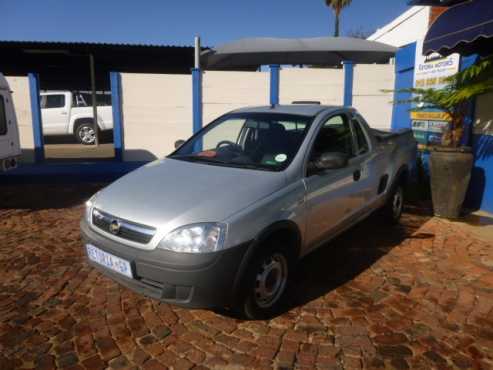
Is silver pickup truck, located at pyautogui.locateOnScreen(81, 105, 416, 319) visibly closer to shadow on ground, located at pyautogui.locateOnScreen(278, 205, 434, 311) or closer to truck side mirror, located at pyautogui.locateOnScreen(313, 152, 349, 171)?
truck side mirror, located at pyautogui.locateOnScreen(313, 152, 349, 171)

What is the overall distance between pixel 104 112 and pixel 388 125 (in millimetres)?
9659

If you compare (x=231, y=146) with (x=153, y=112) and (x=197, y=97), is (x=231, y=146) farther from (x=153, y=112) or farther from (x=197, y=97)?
(x=153, y=112)

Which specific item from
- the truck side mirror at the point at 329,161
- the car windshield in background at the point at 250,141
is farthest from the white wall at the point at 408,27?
the truck side mirror at the point at 329,161

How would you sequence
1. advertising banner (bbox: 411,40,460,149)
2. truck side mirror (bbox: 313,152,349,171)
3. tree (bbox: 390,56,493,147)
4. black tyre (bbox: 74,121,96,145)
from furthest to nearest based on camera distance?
1. black tyre (bbox: 74,121,96,145)
2. advertising banner (bbox: 411,40,460,149)
3. tree (bbox: 390,56,493,147)
4. truck side mirror (bbox: 313,152,349,171)

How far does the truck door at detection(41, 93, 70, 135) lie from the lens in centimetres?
1348

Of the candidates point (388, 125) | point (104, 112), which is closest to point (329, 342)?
point (388, 125)

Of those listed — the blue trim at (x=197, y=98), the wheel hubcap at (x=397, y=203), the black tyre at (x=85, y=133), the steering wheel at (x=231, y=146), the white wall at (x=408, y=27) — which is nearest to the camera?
the steering wheel at (x=231, y=146)

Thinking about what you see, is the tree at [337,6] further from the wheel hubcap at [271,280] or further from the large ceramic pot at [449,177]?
the wheel hubcap at [271,280]

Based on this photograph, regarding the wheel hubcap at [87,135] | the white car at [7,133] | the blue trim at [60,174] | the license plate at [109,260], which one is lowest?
the blue trim at [60,174]

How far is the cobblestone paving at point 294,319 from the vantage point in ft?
9.00

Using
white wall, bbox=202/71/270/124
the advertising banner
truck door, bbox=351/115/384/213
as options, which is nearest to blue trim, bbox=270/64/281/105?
white wall, bbox=202/71/270/124

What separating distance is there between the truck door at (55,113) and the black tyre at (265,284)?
1259cm

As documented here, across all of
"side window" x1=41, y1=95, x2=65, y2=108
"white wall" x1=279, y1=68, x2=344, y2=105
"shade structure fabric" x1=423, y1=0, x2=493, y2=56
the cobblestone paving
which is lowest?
the cobblestone paving

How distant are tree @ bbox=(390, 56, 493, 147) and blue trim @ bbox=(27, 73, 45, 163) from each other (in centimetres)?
821
